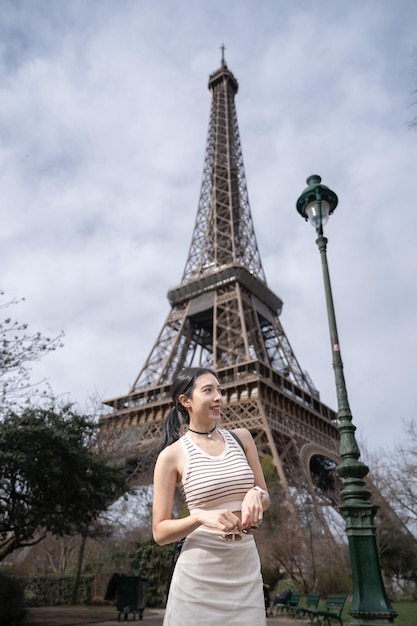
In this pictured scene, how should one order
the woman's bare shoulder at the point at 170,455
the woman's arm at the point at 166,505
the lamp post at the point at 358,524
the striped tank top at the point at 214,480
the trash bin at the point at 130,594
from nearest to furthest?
the woman's arm at the point at 166,505 → the striped tank top at the point at 214,480 → the woman's bare shoulder at the point at 170,455 → the lamp post at the point at 358,524 → the trash bin at the point at 130,594

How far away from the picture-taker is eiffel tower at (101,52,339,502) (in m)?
27.1

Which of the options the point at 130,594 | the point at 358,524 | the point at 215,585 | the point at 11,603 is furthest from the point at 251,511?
the point at 130,594

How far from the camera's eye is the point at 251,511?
187 cm

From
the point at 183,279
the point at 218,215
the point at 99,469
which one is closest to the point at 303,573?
the point at 99,469

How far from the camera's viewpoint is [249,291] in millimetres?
38281

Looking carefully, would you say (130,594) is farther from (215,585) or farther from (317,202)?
(215,585)

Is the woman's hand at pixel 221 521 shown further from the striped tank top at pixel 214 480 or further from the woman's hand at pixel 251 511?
the striped tank top at pixel 214 480

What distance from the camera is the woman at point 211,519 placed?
1.81 m

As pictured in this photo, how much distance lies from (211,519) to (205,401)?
62cm

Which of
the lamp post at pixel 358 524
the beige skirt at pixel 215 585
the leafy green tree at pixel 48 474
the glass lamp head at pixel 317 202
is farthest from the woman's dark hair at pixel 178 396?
the leafy green tree at pixel 48 474

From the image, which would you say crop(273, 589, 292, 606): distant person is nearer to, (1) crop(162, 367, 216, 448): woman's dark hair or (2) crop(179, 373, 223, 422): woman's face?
(1) crop(162, 367, 216, 448): woman's dark hair

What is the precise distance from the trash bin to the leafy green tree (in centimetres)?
281

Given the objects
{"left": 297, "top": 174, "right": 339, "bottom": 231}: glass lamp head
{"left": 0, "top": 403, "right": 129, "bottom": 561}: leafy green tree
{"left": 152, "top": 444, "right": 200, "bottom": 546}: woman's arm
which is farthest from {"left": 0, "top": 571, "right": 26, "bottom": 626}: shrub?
{"left": 152, "top": 444, "right": 200, "bottom": 546}: woman's arm

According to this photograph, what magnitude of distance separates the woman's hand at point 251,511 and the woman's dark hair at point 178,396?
1.97 feet
